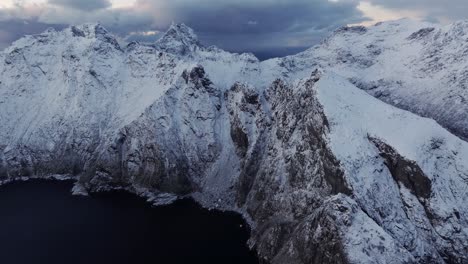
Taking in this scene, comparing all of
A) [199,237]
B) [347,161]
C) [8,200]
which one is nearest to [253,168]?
[199,237]

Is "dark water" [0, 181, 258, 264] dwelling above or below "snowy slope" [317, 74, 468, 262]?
below

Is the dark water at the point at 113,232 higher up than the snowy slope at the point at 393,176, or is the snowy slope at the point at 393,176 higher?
the snowy slope at the point at 393,176

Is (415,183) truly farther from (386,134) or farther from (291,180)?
(291,180)

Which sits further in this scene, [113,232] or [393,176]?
[113,232]

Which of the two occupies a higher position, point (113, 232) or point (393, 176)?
point (393, 176)

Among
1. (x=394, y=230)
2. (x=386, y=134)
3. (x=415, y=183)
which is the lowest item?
(x=394, y=230)

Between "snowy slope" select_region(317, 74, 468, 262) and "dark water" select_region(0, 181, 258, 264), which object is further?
"dark water" select_region(0, 181, 258, 264)

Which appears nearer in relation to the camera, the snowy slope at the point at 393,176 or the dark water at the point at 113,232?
the snowy slope at the point at 393,176

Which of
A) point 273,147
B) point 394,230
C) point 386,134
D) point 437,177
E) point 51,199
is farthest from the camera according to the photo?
point 51,199
